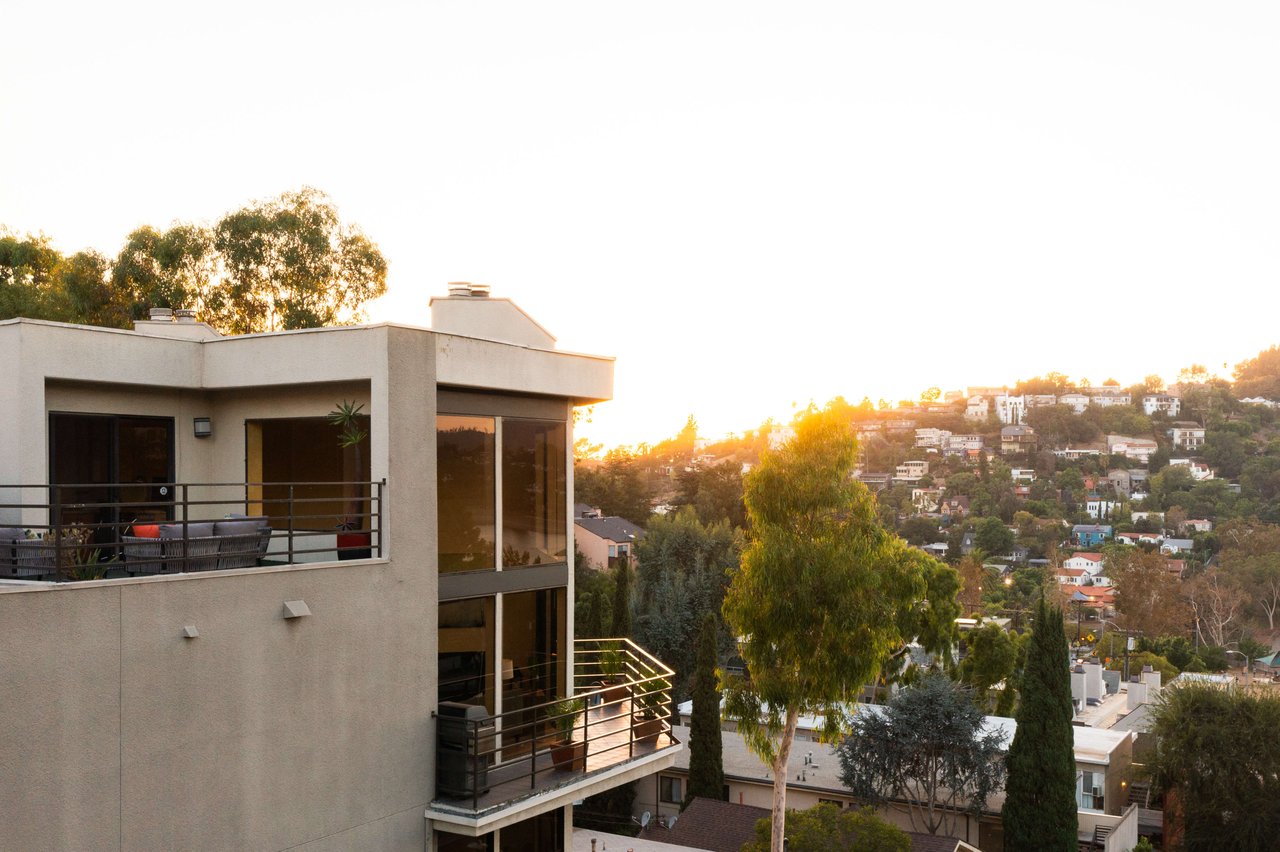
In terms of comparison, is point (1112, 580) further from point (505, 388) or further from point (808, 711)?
point (505, 388)

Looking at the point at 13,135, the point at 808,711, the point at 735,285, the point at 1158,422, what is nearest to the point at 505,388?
the point at 808,711

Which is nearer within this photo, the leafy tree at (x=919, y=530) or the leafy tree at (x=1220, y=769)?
the leafy tree at (x=1220, y=769)

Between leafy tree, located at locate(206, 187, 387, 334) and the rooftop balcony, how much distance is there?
62.3 feet

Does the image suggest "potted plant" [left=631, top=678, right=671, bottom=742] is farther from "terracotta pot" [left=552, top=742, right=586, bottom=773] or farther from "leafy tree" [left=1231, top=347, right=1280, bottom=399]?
"leafy tree" [left=1231, top=347, right=1280, bottom=399]

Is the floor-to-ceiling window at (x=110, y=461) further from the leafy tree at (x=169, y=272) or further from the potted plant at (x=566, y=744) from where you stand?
the leafy tree at (x=169, y=272)

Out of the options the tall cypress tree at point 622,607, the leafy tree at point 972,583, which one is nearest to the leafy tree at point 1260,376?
the leafy tree at point 972,583

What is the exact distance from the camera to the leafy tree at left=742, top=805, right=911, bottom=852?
2133 cm

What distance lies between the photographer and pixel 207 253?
95.2 feet

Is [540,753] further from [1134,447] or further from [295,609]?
[1134,447]

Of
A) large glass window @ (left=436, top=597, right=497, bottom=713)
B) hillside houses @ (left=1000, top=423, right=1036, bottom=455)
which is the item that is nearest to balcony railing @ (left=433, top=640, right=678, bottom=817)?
large glass window @ (left=436, top=597, right=497, bottom=713)

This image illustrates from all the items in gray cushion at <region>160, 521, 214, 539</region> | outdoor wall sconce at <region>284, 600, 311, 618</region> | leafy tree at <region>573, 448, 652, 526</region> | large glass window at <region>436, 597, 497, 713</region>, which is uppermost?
gray cushion at <region>160, 521, 214, 539</region>

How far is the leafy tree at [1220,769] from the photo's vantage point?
3059 centimetres

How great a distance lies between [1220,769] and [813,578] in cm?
2133

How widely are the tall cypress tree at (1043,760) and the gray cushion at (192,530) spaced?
23344 millimetres
